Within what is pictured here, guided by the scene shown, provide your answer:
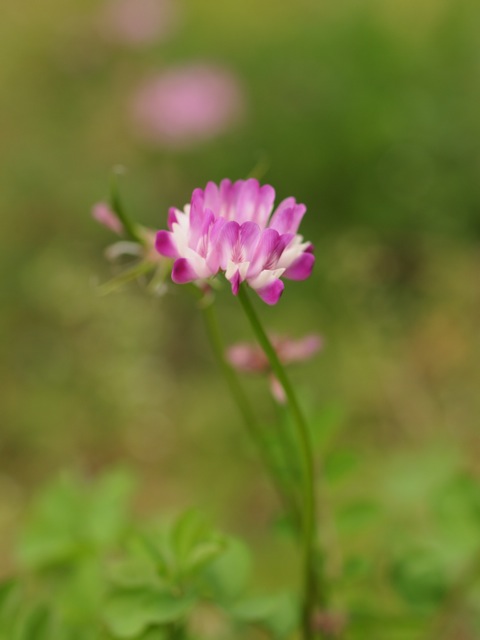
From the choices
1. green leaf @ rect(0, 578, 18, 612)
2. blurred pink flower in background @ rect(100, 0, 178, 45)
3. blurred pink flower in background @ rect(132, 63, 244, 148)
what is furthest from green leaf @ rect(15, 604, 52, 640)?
blurred pink flower in background @ rect(100, 0, 178, 45)

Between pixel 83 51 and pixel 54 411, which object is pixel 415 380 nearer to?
pixel 54 411

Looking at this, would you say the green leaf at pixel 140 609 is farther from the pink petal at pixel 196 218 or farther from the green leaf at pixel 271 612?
the pink petal at pixel 196 218

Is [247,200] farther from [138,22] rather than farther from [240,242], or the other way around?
[138,22]

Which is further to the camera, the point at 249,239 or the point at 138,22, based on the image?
the point at 138,22

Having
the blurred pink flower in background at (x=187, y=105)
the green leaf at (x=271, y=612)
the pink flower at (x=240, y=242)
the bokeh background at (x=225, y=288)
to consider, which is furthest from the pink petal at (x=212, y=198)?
the blurred pink flower in background at (x=187, y=105)

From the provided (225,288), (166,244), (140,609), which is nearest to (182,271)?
(166,244)

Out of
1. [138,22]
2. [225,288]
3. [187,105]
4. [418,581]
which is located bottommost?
[418,581]

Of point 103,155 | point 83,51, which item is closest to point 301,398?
point 103,155
